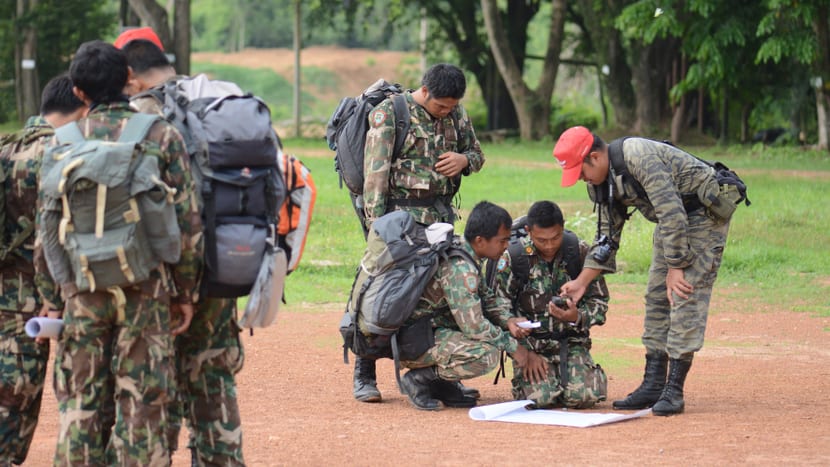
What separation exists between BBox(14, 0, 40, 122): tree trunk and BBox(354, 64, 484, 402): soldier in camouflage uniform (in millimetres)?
27490

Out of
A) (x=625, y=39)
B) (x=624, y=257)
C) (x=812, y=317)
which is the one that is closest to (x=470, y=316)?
(x=812, y=317)

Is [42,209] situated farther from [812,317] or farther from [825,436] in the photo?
[812,317]

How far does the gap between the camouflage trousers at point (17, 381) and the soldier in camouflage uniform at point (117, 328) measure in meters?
0.54

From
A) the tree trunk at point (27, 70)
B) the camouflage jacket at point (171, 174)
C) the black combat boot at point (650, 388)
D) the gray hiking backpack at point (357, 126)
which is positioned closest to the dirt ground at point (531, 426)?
the black combat boot at point (650, 388)

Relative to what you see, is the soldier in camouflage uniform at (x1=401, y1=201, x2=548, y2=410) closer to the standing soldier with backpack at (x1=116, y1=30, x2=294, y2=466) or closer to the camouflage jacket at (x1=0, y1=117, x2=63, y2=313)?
the standing soldier with backpack at (x1=116, y1=30, x2=294, y2=466)

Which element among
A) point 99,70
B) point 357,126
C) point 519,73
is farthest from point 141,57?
point 519,73

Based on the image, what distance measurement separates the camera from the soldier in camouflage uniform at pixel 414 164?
7059mm

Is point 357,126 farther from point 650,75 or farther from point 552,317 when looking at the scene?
point 650,75

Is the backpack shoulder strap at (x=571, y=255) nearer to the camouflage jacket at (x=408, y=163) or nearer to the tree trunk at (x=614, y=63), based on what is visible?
the camouflage jacket at (x=408, y=163)

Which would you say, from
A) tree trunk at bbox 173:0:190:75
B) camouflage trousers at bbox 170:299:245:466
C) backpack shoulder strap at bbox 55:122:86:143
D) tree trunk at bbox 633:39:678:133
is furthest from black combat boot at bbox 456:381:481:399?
tree trunk at bbox 633:39:678:133

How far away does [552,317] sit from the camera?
22.9ft

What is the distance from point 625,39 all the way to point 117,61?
29.0 meters

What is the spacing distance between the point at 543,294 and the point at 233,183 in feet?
9.37

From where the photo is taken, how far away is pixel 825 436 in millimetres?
6047
